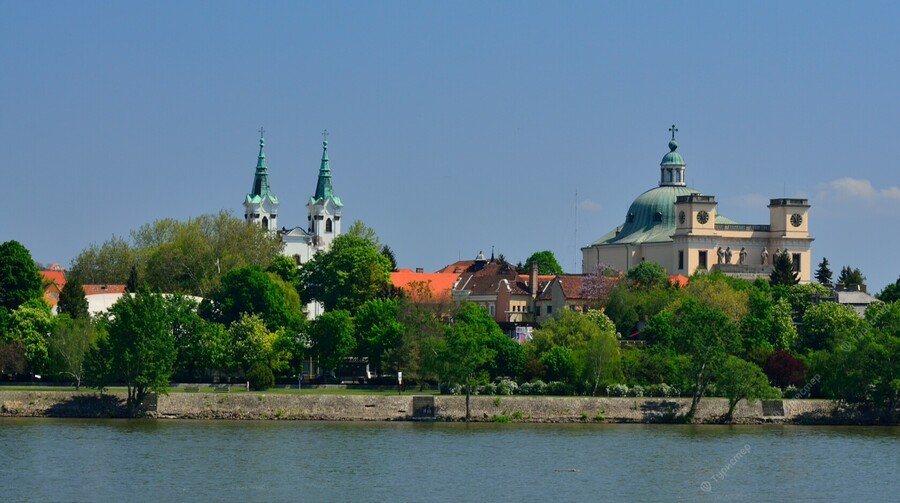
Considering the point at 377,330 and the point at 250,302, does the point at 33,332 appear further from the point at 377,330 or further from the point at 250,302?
the point at 377,330

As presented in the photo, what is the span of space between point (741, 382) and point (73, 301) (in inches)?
1472

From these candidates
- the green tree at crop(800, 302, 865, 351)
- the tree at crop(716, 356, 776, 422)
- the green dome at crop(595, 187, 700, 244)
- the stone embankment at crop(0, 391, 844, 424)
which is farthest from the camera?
the green dome at crop(595, 187, 700, 244)

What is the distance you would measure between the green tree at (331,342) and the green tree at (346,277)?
66.1 feet

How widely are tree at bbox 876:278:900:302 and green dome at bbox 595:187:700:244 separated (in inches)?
868

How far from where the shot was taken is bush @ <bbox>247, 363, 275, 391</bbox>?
276 ft

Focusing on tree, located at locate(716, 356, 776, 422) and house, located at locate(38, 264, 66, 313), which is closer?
tree, located at locate(716, 356, 776, 422)

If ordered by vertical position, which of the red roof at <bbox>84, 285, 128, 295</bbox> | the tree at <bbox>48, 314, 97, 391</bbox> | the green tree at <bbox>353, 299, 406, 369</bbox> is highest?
the red roof at <bbox>84, 285, 128, 295</bbox>

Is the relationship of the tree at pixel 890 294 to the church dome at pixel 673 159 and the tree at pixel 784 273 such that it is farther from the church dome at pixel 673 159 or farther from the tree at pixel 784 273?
the church dome at pixel 673 159

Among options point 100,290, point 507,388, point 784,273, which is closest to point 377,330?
point 507,388

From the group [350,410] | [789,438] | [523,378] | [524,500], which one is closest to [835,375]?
[789,438]

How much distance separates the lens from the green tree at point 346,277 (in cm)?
11475

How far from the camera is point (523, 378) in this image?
284ft

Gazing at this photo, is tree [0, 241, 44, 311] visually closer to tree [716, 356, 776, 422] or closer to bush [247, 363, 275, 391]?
bush [247, 363, 275, 391]

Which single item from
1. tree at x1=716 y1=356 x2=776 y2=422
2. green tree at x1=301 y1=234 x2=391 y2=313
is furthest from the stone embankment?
green tree at x1=301 y1=234 x2=391 y2=313
